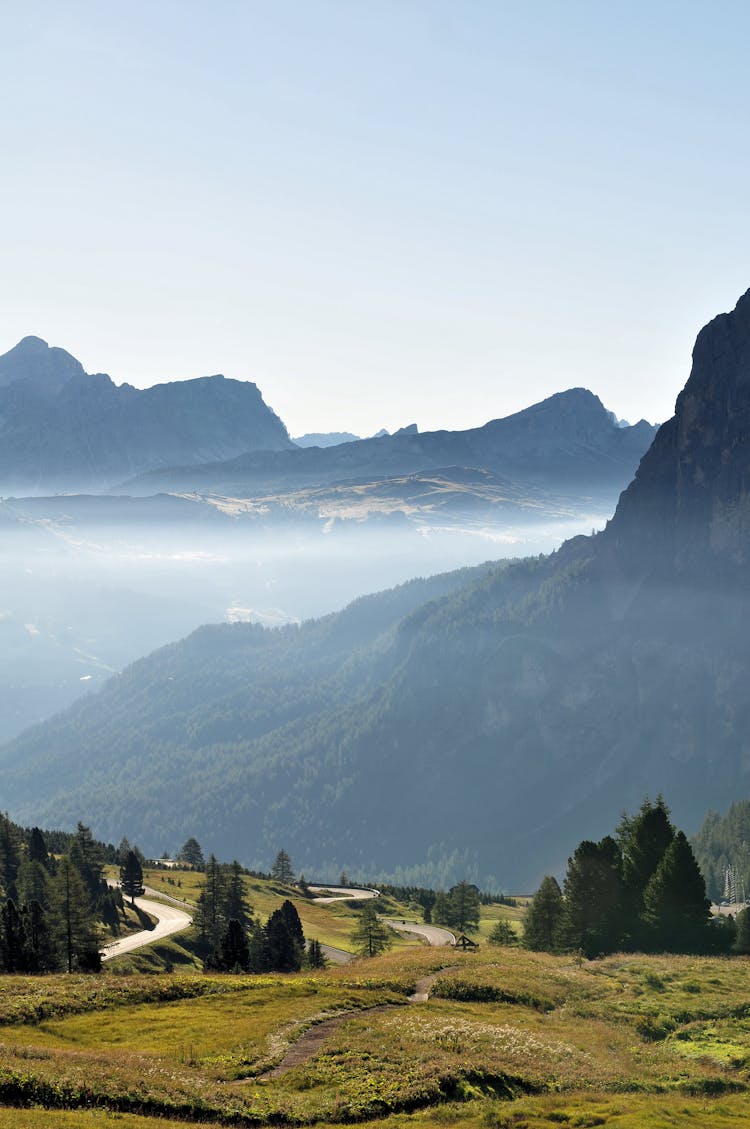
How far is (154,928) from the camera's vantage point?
428 ft

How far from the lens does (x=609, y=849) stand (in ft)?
292

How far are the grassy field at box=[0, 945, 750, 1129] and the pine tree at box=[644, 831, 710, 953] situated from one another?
12884mm

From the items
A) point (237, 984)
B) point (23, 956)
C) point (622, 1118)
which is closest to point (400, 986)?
point (237, 984)

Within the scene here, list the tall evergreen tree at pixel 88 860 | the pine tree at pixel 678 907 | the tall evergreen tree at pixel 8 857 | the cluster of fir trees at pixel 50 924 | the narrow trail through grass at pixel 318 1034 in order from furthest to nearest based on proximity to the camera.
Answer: the tall evergreen tree at pixel 88 860, the tall evergreen tree at pixel 8 857, the pine tree at pixel 678 907, the cluster of fir trees at pixel 50 924, the narrow trail through grass at pixel 318 1034

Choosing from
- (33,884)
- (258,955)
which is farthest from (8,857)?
(258,955)

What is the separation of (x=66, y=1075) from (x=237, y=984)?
23913 millimetres

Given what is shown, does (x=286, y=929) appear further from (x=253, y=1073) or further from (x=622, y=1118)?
(x=622, y=1118)

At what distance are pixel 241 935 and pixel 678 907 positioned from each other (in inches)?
1582

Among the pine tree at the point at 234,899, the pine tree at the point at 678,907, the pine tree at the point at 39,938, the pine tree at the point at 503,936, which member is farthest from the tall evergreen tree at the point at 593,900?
the pine tree at the point at 234,899

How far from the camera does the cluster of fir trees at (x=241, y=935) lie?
263ft

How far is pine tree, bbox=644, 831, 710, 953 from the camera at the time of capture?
7906cm

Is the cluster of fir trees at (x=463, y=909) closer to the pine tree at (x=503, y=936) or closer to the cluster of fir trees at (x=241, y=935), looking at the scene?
the pine tree at (x=503, y=936)

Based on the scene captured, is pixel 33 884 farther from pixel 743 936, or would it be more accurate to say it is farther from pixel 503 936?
pixel 743 936

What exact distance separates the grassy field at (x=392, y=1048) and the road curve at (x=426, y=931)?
75.6 meters
